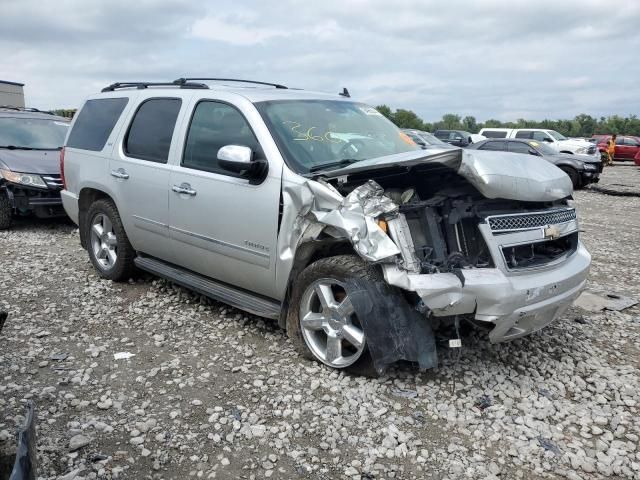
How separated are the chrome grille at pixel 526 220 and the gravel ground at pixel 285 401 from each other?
1007mm

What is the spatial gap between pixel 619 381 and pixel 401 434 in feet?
5.50

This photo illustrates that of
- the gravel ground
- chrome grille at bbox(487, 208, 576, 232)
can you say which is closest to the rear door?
the gravel ground

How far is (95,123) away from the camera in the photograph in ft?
18.7

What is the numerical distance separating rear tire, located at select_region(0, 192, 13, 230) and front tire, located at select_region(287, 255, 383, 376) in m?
6.45

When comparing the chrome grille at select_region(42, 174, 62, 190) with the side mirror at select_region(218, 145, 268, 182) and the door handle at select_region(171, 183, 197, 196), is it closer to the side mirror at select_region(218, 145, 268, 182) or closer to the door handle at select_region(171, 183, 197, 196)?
the door handle at select_region(171, 183, 197, 196)

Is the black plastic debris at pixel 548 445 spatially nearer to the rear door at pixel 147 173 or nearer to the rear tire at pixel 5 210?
the rear door at pixel 147 173

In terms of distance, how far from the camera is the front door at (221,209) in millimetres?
3910

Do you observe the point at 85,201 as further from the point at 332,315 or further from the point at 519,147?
the point at 519,147

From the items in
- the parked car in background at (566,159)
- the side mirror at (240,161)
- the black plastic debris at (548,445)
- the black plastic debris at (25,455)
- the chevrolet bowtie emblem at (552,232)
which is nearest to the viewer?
the black plastic debris at (25,455)

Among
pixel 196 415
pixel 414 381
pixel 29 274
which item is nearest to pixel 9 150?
pixel 29 274

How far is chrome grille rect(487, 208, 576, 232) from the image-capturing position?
3349 mm

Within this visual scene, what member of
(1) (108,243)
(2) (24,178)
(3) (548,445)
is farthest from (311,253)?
(2) (24,178)

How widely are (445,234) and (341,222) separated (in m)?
0.65

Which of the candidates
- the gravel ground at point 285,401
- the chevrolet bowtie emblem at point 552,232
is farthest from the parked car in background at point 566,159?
the chevrolet bowtie emblem at point 552,232
